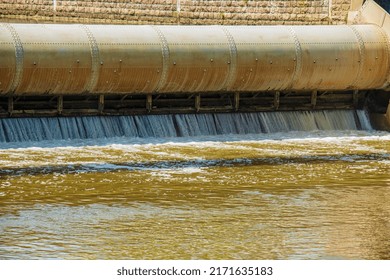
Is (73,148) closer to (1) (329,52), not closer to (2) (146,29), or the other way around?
(2) (146,29)

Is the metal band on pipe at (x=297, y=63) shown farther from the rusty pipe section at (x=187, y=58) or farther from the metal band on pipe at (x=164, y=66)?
the metal band on pipe at (x=164, y=66)

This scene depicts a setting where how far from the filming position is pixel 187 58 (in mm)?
27562

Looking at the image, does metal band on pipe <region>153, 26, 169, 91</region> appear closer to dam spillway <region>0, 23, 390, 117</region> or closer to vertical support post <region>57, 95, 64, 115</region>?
dam spillway <region>0, 23, 390, 117</region>

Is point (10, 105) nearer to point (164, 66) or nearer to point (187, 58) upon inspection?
point (164, 66)

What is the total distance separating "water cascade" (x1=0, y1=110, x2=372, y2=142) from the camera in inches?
1017

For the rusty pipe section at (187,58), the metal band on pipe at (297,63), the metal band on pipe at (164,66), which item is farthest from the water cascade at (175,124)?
the metal band on pipe at (297,63)

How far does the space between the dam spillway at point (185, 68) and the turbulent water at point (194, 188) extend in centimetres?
56

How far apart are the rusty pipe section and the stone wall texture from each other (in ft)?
9.23

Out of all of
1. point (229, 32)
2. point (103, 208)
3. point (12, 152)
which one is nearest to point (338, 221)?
point (103, 208)

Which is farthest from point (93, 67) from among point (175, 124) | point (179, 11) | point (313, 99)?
point (313, 99)

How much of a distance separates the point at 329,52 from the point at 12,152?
947cm

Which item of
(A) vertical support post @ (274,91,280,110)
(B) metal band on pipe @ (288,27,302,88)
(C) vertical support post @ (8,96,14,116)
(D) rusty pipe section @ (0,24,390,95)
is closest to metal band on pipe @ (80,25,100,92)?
(D) rusty pipe section @ (0,24,390,95)

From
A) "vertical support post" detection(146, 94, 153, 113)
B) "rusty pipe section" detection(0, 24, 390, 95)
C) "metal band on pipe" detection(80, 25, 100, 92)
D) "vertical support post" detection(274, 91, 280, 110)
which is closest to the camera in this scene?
"rusty pipe section" detection(0, 24, 390, 95)

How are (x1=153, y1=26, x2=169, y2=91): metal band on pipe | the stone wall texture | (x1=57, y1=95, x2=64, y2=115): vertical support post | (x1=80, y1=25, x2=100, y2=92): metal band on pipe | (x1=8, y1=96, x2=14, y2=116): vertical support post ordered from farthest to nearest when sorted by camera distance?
the stone wall texture < (x1=153, y1=26, x2=169, y2=91): metal band on pipe < (x1=57, y1=95, x2=64, y2=115): vertical support post < (x1=80, y1=25, x2=100, y2=92): metal band on pipe < (x1=8, y1=96, x2=14, y2=116): vertical support post
